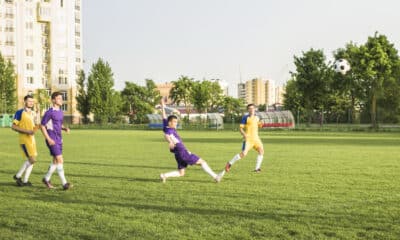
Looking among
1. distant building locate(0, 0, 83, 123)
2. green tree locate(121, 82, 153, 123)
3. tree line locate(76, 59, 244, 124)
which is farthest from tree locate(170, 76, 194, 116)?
distant building locate(0, 0, 83, 123)

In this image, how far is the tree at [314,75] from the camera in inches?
2224

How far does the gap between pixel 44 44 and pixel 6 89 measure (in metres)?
19.5

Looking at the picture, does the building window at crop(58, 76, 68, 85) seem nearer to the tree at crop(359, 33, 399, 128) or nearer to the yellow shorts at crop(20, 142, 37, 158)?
the tree at crop(359, 33, 399, 128)

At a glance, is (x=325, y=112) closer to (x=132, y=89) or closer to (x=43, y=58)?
(x=132, y=89)

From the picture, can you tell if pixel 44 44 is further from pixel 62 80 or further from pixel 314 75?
pixel 314 75

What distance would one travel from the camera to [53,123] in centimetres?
1005

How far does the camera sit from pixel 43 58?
94688 millimetres

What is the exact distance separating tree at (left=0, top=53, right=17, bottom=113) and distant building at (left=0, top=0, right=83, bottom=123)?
24.6 feet

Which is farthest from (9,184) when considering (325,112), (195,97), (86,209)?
(195,97)

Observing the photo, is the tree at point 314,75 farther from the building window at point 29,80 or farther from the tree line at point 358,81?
the building window at point 29,80

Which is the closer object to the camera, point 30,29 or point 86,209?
point 86,209

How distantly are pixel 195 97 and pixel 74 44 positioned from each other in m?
32.3

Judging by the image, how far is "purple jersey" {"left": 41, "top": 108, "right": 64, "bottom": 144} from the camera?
9.98 metres

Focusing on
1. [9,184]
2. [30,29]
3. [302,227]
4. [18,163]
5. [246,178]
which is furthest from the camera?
[30,29]
